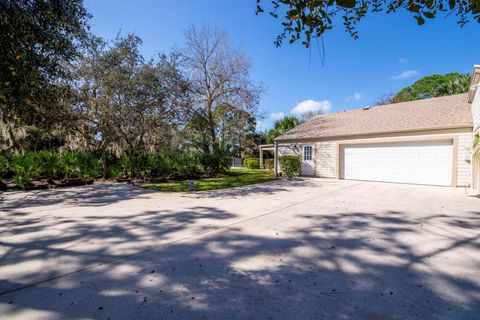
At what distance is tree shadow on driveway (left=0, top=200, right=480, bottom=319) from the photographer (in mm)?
2029

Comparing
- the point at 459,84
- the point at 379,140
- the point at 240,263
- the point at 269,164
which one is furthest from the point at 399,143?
the point at 459,84

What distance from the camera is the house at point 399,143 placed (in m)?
9.11

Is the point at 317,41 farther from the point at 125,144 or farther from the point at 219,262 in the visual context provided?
the point at 125,144

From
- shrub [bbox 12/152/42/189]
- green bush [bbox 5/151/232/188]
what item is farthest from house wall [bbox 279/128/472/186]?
shrub [bbox 12/152/42/189]

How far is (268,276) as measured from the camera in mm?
2596

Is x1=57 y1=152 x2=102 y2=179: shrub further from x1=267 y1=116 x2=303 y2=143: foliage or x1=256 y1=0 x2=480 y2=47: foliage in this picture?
x1=267 y1=116 x2=303 y2=143: foliage

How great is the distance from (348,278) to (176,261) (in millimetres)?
2074

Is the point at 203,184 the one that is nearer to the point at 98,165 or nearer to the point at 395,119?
the point at 98,165

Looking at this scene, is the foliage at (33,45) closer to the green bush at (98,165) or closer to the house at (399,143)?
the green bush at (98,165)

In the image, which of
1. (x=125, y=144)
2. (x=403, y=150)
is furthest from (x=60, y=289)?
(x=403, y=150)

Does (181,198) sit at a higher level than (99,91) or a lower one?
lower

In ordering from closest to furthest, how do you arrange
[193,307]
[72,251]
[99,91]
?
[193,307]
[72,251]
[99,91]

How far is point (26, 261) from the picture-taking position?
296 cm

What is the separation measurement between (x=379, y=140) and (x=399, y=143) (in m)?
0.82
